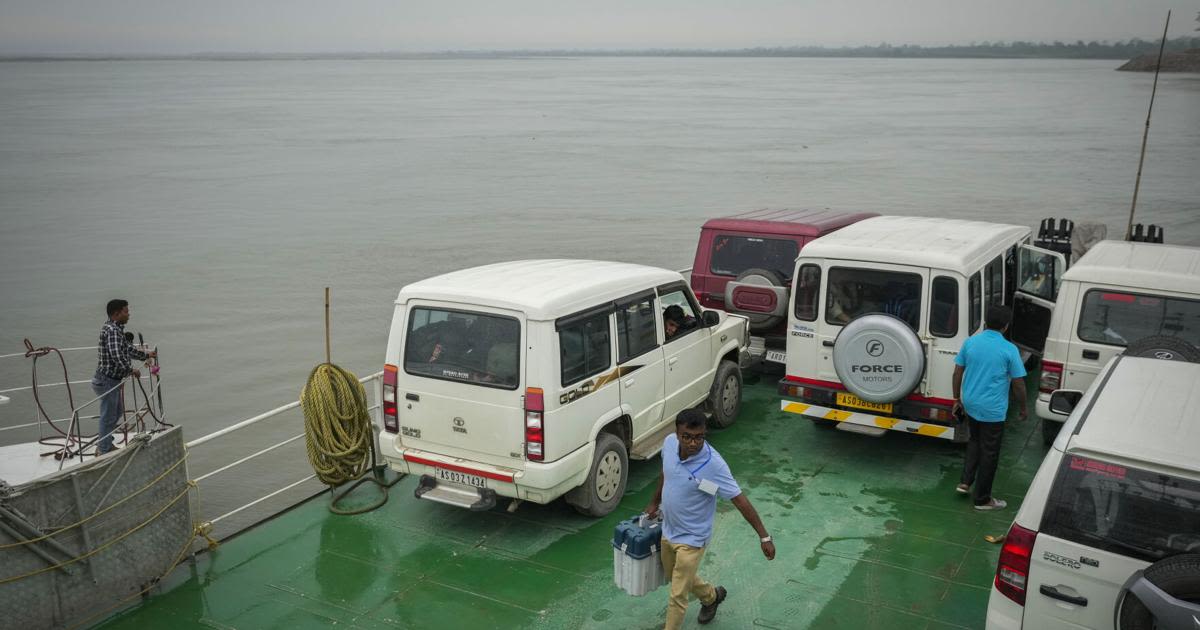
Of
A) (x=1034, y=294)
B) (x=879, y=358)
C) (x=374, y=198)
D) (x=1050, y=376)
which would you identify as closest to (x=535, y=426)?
(x=879, y=358)

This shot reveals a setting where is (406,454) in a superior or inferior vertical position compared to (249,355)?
superior

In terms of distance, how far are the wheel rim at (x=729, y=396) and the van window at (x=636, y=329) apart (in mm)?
1555

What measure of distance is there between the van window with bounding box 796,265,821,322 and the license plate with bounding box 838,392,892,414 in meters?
0.73

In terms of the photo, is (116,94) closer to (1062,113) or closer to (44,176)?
(44,176)

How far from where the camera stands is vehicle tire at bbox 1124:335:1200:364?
6.77 m

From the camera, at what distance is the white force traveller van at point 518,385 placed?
20.5 feet

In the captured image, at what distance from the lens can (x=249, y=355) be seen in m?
19.5

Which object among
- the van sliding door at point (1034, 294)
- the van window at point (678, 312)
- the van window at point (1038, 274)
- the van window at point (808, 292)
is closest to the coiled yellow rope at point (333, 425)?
the van window at point (678, 312)

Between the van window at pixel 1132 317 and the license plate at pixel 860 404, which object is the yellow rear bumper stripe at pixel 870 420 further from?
the van window at pixel 1132 317

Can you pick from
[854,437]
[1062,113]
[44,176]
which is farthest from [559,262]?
[1062,113]

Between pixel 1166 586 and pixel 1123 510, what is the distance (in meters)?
0.44

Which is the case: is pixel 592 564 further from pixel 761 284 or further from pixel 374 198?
pixel 374 198

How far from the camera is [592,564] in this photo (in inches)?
248

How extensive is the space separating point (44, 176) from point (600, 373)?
5213cm
